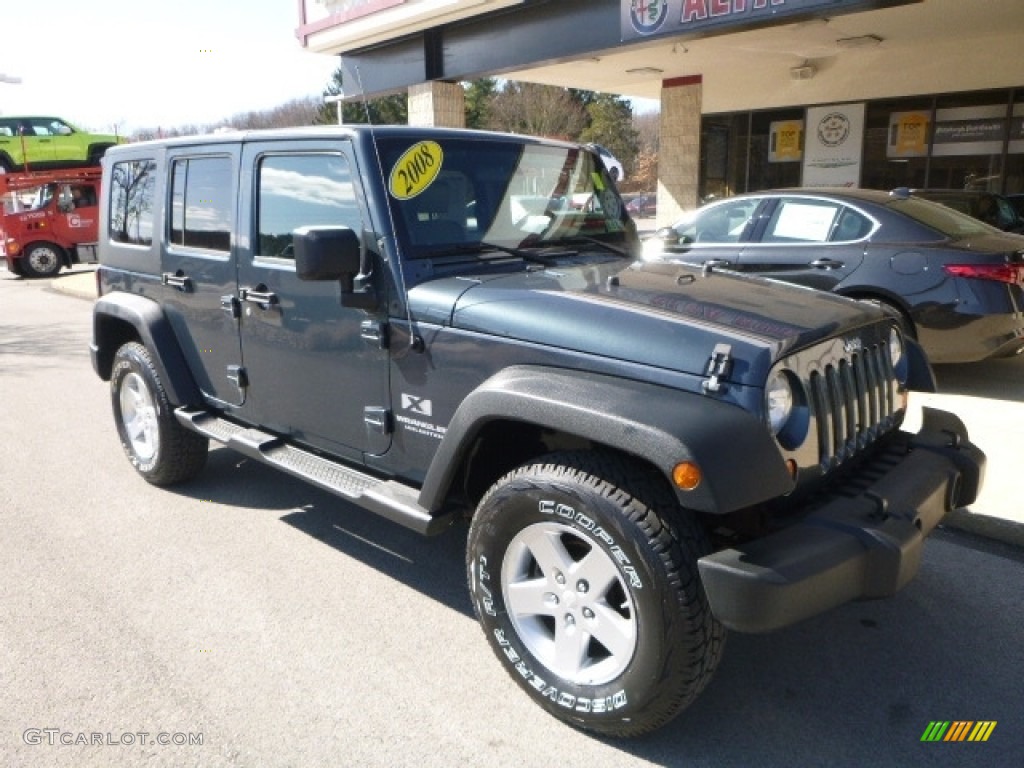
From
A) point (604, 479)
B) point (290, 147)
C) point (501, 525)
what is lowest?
point (501, 525)

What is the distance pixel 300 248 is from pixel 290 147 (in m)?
0.91

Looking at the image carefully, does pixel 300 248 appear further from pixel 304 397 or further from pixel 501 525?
pixel 501 525

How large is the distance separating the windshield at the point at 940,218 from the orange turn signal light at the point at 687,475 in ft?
17.1

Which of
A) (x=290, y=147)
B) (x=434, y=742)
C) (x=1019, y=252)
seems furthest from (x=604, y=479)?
(x=1019, y=252)

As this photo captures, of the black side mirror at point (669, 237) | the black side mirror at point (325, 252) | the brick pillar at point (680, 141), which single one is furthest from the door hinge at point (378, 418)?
the brick pillar at point (680, 141)

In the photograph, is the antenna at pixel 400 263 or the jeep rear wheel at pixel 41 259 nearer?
the antenna at pixel 400 263

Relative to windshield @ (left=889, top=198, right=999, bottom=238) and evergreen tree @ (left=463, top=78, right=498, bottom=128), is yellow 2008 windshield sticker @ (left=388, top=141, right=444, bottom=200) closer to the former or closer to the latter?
windshield @ (left=889, top=198, right=999, bottom=238)

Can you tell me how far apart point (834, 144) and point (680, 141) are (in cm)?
336

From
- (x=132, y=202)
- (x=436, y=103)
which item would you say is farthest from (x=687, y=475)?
(x=436, y=103)

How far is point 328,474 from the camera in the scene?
362 cm

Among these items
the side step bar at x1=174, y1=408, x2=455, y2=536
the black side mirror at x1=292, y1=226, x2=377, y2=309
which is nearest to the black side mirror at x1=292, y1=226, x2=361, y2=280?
the black side mirror at x1=292, y1=226, x2=377, y2=309

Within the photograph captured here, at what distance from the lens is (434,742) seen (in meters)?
2.70

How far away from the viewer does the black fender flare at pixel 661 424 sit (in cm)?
230

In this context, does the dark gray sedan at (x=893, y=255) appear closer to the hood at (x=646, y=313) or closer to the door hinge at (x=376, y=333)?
the hood at (x=646, y=313)
